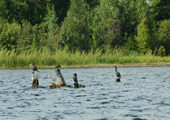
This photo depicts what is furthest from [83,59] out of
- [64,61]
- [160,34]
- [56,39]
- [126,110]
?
[126,110]

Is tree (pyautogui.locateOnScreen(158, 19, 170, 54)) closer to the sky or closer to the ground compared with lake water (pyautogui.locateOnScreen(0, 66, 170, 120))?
closer to the sky

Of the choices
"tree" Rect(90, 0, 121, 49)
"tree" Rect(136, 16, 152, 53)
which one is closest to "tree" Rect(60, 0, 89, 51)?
"tree" Rect(90, 0, 121, 49)

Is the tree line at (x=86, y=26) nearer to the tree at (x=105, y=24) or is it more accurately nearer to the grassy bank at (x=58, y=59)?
the tree at (x=105, y=24)

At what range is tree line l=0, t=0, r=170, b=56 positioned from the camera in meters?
57.9

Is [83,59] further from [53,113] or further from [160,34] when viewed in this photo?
[53,113]

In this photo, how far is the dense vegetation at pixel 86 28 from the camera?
5753cm

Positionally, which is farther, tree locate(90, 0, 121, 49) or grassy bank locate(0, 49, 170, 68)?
tree locate(90, 0, 121, 49)

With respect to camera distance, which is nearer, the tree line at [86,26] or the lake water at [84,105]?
the lake water at [84,105]

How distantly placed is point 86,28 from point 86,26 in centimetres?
48

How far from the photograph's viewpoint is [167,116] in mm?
11492

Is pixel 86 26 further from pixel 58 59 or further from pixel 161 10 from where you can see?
pixel 161 10

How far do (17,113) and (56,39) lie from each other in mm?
46379

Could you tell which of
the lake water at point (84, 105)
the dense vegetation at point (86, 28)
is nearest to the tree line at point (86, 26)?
the dense vegetation at point (86, 28)

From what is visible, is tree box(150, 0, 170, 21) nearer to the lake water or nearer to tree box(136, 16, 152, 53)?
tree box(136, 16, 152, 53)
